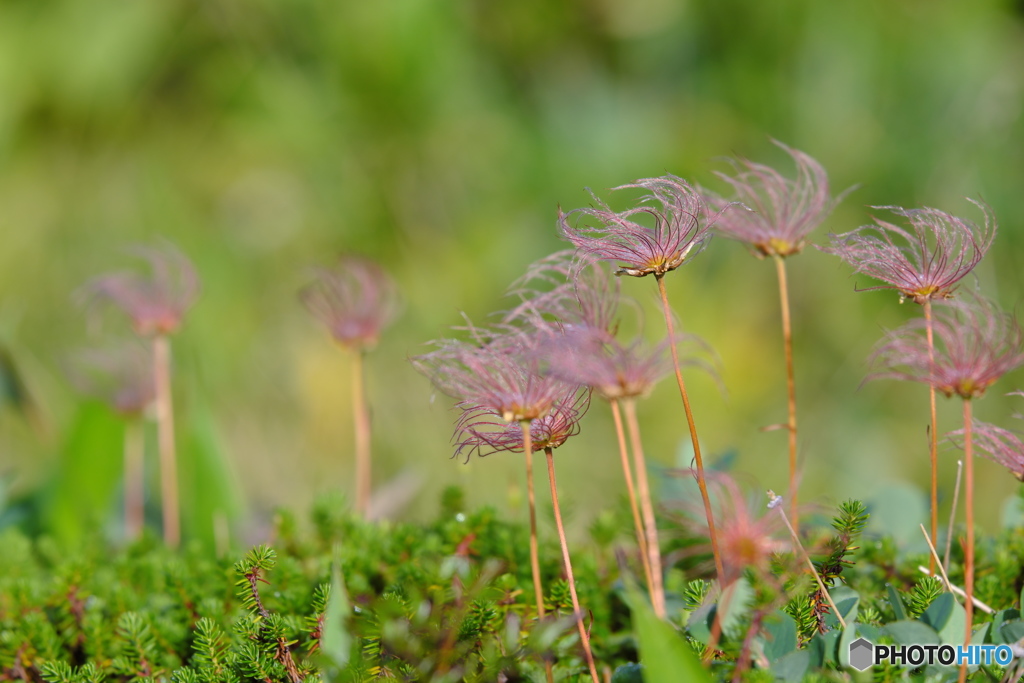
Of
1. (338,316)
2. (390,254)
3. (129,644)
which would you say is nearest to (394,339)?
(390,254)

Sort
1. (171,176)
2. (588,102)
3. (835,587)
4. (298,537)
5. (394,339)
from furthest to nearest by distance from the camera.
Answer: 1. (171,176)
2. (588,102)
3. (394,339)
4. (298,537)
5. (835,587)

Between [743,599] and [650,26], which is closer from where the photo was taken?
[743,599]

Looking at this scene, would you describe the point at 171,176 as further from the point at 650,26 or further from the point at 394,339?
the point at 650,26

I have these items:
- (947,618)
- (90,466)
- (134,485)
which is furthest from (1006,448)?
(90,466)

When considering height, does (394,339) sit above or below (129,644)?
above

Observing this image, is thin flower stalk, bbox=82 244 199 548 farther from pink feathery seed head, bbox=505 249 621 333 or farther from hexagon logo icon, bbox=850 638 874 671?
hexagon logo icon, bbox=850 638 874 671

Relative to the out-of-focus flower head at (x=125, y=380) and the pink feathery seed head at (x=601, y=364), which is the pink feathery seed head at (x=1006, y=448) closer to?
the pink feathery seed head at (x=601, y=364)
